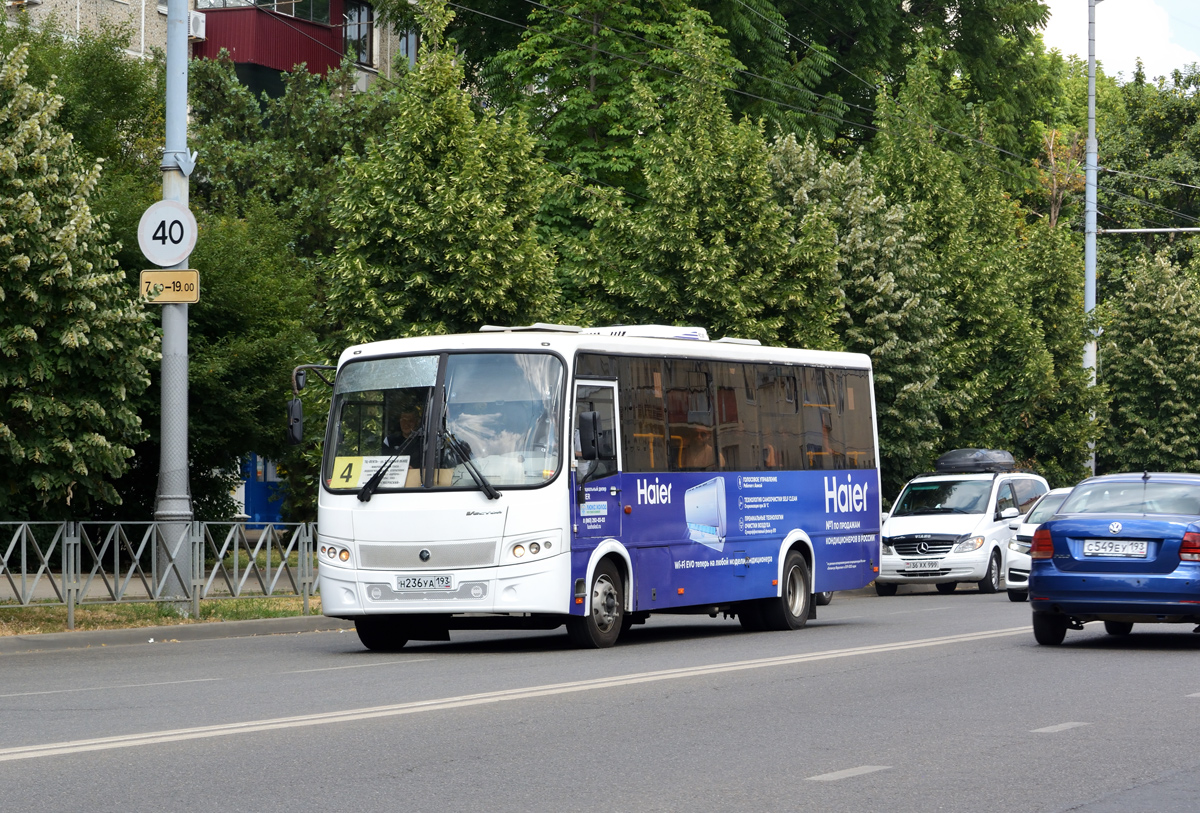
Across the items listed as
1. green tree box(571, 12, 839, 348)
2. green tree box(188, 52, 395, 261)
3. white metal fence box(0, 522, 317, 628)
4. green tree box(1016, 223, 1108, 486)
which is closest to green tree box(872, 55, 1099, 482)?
green tree box(1016, 223, 1108, 486)

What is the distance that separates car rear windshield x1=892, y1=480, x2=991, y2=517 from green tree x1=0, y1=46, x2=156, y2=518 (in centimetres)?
1631

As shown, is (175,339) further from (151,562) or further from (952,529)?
(952,529)

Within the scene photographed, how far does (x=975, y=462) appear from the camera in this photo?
109 ft

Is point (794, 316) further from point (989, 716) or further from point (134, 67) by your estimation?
point (989, 716)

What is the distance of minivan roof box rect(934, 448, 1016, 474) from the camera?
32938 mm

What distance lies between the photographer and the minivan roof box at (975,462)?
108ft

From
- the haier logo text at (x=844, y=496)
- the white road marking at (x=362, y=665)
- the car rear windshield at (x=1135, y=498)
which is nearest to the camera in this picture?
the white road marking at (x=362, y=665)

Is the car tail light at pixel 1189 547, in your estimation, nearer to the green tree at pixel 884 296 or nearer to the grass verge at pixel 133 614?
the grass verge at pixel 133 614

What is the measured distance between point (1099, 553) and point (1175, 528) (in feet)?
2.29

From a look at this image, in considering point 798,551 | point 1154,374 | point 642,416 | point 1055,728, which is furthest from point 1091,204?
point 1055,728

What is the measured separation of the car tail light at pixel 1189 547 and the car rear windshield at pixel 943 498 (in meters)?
14.7

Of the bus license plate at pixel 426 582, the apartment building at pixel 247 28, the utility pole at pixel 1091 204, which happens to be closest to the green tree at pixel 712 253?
the apartment building at pixel 247 28

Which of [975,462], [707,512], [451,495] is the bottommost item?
[707,512]

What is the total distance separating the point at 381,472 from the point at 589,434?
195 centimetres
